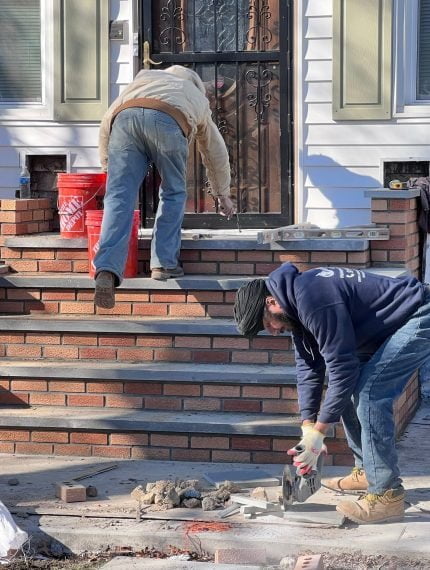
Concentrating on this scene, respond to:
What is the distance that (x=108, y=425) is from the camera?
262 inches

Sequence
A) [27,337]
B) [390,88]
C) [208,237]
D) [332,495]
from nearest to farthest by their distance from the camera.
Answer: [332,495] < [27,337] < [208,237] < [390,88]

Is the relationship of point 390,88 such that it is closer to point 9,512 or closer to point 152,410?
point 152,410

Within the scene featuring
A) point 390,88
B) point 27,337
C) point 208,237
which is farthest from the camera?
point 390,88

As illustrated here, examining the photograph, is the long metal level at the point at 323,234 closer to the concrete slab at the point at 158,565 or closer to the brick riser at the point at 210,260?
the brick riser at the point at 210,260

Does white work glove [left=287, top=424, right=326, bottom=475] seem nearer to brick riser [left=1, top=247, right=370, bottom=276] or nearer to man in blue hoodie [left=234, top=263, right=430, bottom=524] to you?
man in blue hoodie [left=234, top=263, right=430, bottom=524]

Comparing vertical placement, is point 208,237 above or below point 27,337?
above

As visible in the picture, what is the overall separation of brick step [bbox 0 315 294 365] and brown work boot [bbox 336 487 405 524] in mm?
1567

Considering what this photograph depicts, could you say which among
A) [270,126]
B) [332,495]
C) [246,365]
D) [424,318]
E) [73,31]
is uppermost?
[73,31]

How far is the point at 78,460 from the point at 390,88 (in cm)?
399

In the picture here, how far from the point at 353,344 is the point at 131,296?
245 cm

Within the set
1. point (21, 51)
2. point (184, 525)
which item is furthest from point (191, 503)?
point (21, 51)

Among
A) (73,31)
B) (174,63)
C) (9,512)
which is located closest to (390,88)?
(174,63)

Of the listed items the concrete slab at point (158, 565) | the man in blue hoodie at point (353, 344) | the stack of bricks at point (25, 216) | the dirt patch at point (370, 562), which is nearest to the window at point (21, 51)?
the stack of bricks at point (25, 216)

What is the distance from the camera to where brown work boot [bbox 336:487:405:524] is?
17.9 feet
